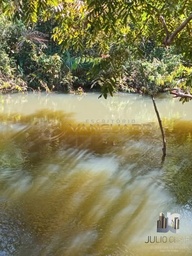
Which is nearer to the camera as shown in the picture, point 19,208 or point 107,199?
point 19,208

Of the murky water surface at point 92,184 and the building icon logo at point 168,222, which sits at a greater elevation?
the murky water surface at point 92,184

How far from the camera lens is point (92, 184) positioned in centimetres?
555

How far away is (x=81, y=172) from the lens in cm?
599

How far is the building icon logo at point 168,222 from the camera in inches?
172

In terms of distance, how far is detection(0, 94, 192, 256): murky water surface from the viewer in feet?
13.5

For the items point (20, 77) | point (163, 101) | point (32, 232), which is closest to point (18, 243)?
point (32, 232)

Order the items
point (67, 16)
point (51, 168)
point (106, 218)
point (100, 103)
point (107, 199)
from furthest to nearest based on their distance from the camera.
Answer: point (100, 103), point (51, 168), point (107, 199), point (106, 218), point (67, 16)

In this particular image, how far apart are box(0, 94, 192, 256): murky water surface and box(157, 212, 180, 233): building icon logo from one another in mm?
54

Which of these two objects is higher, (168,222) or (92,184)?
(92,184)

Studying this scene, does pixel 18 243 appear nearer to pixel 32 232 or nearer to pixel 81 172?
pixel 32 232

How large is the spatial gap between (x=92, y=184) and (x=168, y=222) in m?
1.24

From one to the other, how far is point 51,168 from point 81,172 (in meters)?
0.48

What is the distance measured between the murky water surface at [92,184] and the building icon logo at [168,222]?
2.1 inches

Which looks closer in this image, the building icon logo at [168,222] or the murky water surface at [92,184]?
the murky water surface at [92,184]
